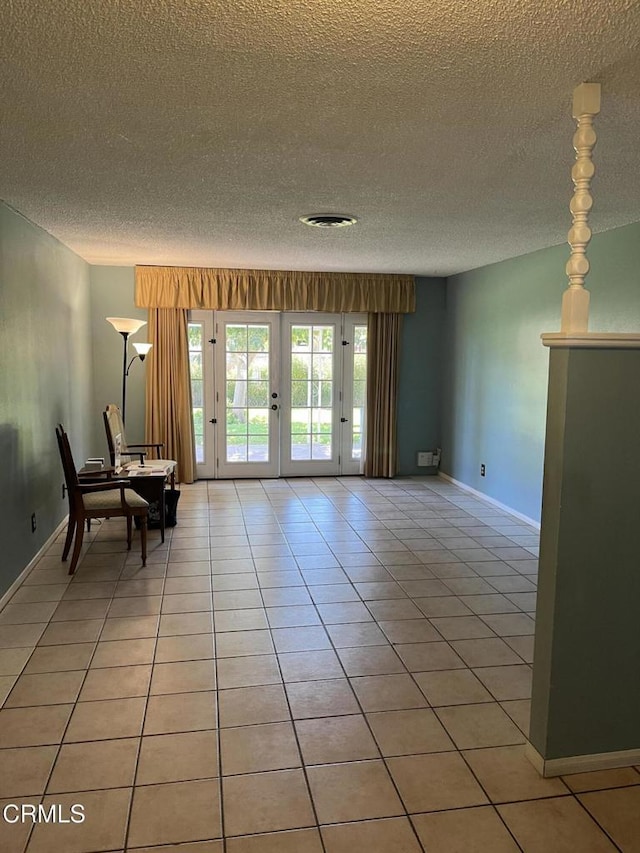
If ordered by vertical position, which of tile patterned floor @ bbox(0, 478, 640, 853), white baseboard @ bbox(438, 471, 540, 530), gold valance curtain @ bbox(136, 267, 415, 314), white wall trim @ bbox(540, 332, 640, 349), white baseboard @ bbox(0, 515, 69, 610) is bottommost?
tile patterned floor @ bbox(0, 478, 640, 853)

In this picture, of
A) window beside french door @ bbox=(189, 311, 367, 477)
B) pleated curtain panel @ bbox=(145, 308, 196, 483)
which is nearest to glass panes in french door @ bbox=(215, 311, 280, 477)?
window beside french door @ bbox=(189, 311, 367, 477)

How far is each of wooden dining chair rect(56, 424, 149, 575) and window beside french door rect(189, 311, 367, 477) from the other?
266 cm

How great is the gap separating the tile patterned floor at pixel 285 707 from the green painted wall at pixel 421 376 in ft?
9.42

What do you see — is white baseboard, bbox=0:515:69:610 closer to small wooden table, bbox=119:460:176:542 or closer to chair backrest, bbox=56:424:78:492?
chair backrest, bbox=56:424:78:492

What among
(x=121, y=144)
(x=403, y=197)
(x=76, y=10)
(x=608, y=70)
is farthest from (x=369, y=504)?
(x=76, y=10)

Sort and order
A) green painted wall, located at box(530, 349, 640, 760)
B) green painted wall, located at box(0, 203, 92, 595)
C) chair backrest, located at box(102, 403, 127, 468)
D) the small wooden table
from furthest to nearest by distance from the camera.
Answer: chair backrest, located at box(102, 403, 127, 468)
the small wooden table
green painted wall, located at box(0, 203, 92, 595)
green painted wall, located at box(530, 349, 640, 760)

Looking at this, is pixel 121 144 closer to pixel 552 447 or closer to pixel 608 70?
pixel 608 70

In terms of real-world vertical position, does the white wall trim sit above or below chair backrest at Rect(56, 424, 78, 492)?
above

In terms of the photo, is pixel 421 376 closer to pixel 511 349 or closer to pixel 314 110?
pixel 511 349

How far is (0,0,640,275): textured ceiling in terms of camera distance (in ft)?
5.22

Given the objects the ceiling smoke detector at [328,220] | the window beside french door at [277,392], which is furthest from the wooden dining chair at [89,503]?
the window beside french door at [277,392]

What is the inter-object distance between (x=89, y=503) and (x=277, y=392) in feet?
10.5

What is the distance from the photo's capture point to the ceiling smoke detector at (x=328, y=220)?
388 centimetres

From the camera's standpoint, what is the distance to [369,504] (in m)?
5.95
